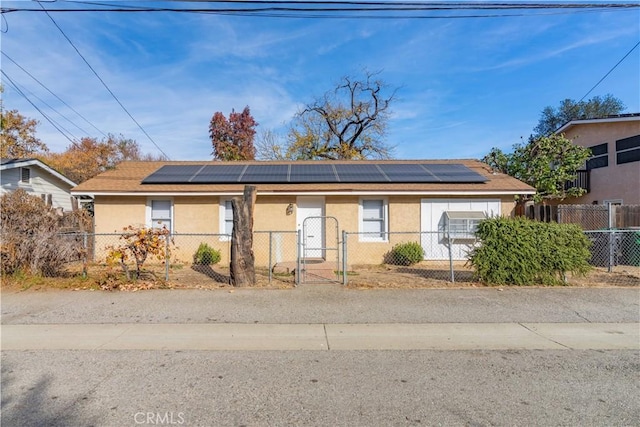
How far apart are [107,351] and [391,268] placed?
8.42 metres

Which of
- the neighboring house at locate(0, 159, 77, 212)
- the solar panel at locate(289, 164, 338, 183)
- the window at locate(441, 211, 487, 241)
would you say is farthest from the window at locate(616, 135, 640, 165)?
the neighboring house at locate(0, 159, 77, 212)

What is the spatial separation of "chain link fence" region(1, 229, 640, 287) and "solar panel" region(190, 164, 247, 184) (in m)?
2.03

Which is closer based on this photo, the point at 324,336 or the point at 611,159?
the point at 324,336

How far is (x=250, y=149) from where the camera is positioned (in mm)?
39844

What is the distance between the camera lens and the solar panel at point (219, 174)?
12.9 meters

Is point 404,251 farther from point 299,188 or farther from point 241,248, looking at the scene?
point 241,248

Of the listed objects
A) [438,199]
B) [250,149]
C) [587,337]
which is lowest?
[587,337]

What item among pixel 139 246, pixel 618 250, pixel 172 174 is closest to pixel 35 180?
pixel 172 174

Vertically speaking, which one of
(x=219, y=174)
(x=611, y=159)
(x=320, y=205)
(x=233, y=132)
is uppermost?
(x=233, y=132)

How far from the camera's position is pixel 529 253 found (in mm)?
8445

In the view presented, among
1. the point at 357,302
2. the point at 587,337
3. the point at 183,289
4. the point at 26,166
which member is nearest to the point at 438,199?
the point at 357,302

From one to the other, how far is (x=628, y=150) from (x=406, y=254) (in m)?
12.9

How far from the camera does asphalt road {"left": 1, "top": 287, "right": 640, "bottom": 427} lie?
3.25 metres

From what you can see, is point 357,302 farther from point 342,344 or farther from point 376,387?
point 376,387
